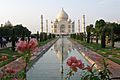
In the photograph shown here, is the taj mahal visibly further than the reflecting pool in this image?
Yes

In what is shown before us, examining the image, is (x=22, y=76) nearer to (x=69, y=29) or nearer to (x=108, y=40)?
(x=108, y=40)

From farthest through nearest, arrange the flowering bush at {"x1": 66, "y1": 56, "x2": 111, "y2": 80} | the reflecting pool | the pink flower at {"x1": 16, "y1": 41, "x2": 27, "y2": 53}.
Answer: the reflecting pool < the flowering bush at {"x1": 66, "y1": 56, "x2": 111, "y2": 80} < the pink flower at {"x1": 16, "y1": 41, "x2": 27, "y2": 53}

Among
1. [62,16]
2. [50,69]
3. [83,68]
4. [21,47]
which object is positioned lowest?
[50,69]

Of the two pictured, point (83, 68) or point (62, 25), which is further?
point (62, 25)

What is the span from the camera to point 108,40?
21.3 metres

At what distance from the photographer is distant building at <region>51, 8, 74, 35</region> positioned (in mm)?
74750

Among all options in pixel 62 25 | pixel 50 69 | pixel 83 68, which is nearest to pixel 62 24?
pixel 62 25

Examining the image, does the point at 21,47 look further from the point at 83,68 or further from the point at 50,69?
the point at 50,69

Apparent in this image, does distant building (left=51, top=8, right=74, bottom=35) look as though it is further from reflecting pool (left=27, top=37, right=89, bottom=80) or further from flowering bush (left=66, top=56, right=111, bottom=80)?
flowering bush (left=66, top=56, right=111, bottom=80)

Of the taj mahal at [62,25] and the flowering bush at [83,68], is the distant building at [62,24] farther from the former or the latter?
the flowering bush at [83,68]

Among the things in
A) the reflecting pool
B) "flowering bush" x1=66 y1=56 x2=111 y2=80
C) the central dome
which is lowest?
the reflecting pool

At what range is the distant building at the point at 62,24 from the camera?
7475cm

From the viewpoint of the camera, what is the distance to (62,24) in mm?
76188

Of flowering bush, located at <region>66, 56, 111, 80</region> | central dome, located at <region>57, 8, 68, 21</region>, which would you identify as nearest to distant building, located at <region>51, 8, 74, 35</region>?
central dome, located at <region>57, 8, 68, 21</region>
